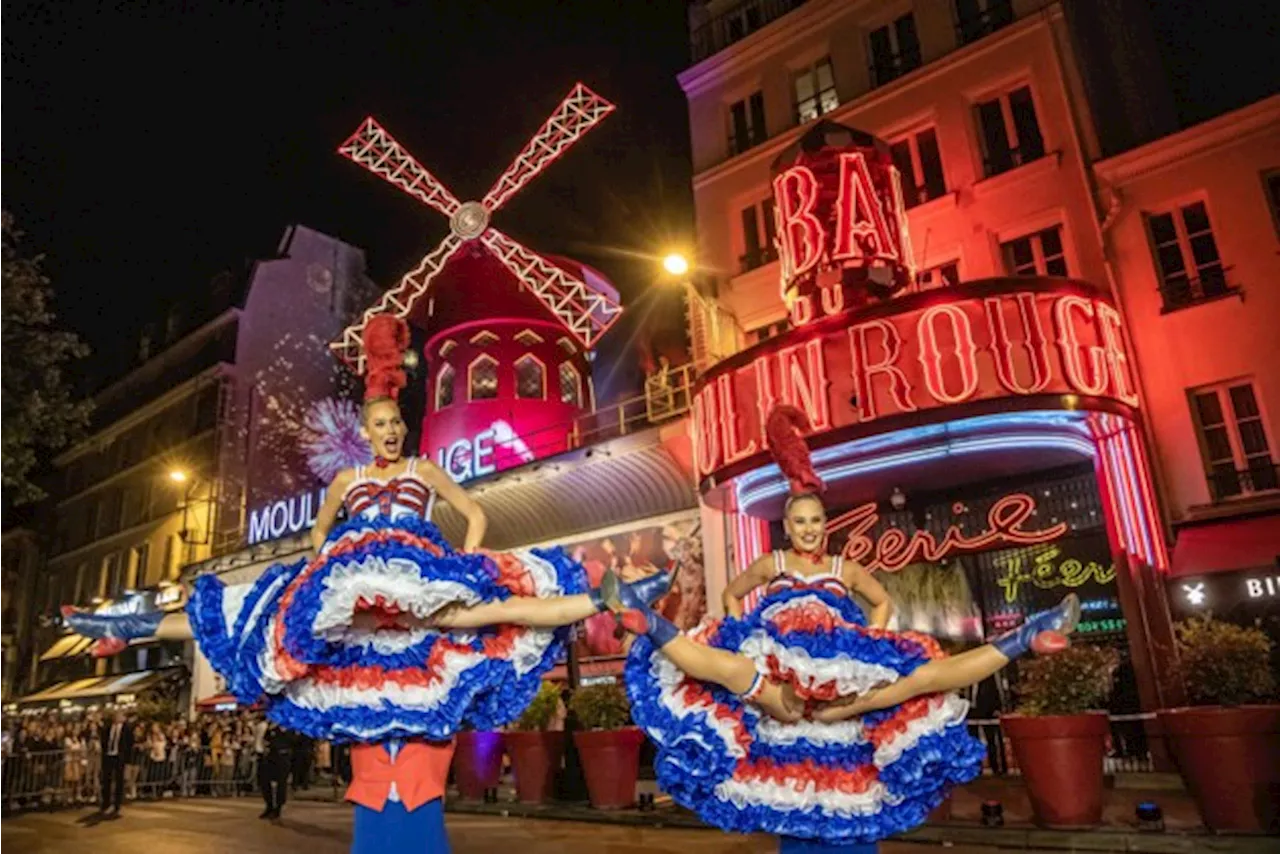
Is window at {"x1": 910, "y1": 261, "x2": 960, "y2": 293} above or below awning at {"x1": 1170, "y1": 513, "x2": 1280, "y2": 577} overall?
above

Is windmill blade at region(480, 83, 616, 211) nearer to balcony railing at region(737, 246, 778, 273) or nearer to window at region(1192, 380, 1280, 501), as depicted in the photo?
balcony railing at region(737, 246, 778, 273)

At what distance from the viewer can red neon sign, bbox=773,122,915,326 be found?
1318 centimetres

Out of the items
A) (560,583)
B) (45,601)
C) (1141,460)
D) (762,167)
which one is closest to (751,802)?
(560,583)

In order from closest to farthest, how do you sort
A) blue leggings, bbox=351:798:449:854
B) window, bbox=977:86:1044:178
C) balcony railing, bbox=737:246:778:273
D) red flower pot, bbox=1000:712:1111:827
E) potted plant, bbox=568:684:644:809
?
blue leggings, bbox=351:798:449:854 < red flower pot, bbox=1000:712:1111:827 < potted plant, bbox=568:684:644:809 < window, bbox=977:86:1044:178 < balcony railing, bbox=737:246:778:273

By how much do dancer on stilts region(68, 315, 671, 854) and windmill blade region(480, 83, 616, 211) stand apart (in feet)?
63.9

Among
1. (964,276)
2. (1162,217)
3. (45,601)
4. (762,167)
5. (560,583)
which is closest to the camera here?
(560,583)

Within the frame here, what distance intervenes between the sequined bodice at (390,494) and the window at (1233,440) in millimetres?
11110

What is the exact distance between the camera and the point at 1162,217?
13.1 m

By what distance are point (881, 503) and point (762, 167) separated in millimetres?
6641

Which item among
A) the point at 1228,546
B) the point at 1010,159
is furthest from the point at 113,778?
the point at 1010,159

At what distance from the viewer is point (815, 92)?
17.0 metres

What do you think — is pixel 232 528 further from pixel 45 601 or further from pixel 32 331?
pixel 45 601

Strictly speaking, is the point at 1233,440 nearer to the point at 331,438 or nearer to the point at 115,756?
the point at 115,756

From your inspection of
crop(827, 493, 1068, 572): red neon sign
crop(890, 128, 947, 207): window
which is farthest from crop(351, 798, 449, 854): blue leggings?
crop(890, 128, 947, 207): window
